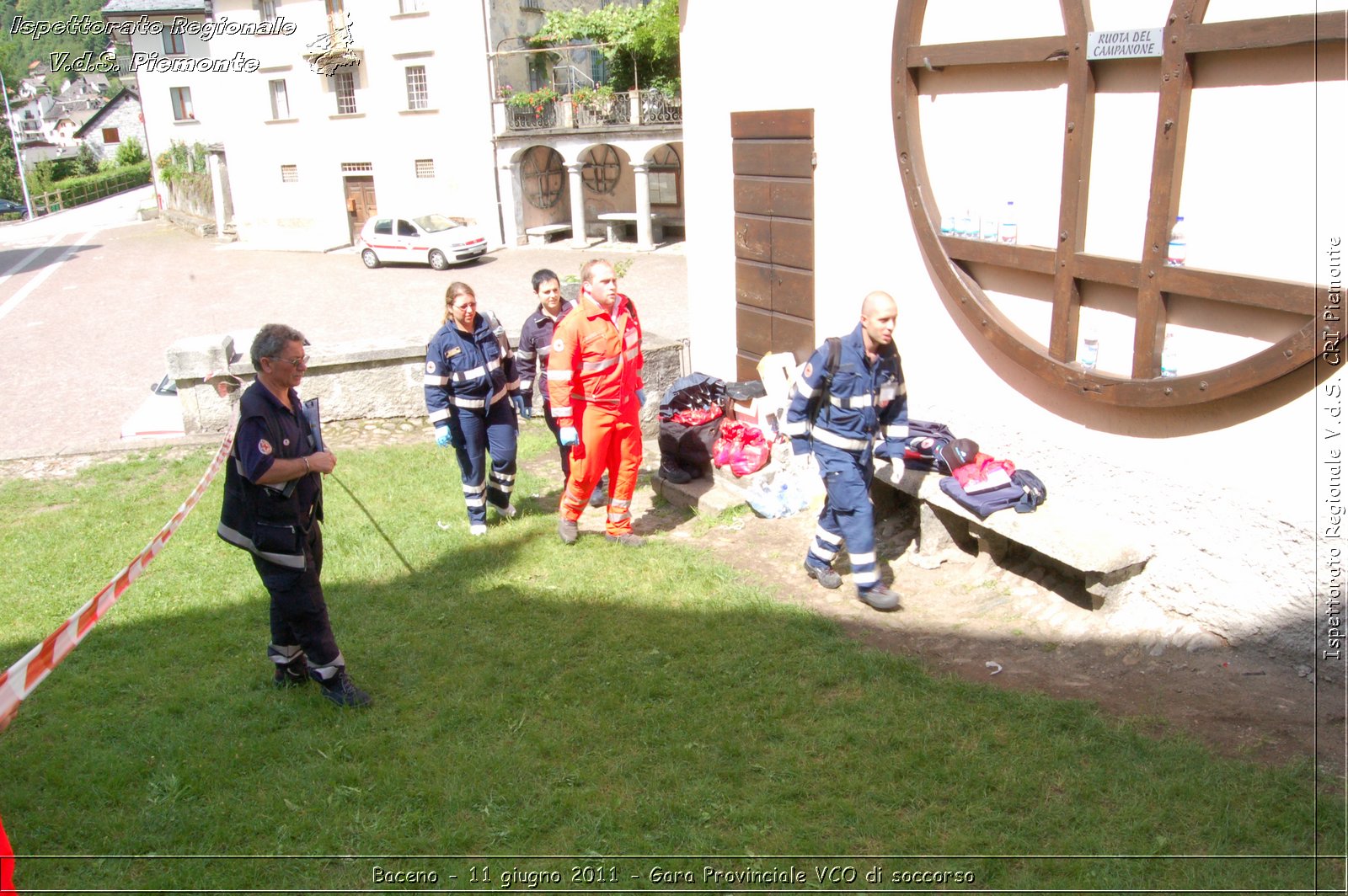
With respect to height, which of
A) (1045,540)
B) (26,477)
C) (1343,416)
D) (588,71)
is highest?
(588,71)

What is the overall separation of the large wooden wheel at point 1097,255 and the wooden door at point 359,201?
32.1m

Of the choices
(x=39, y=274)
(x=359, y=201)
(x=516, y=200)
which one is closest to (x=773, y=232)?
(x=516, y=200)

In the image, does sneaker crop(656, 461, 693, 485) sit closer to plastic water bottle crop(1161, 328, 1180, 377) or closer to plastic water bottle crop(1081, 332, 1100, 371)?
plastic water bottle crop(1081, 332, 1100, 371)

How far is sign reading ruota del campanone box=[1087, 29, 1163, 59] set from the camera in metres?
4.99

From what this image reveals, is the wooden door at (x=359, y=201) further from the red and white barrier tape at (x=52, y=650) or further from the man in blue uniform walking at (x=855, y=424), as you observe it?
the man in blue uniform walking at (x=855, y=424)

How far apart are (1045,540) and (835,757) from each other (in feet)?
6.33

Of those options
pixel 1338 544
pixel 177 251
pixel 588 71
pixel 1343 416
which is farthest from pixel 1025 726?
pixel 177 251

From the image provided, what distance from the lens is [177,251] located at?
1469 inches

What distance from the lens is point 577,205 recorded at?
31922mm

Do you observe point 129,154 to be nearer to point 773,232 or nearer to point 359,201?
point 359,201

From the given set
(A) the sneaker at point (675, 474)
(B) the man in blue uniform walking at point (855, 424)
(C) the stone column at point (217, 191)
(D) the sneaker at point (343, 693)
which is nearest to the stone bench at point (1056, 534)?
(B) the man in blue uniform walking at point (855, 424)

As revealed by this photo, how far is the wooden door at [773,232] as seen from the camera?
25.8 feet

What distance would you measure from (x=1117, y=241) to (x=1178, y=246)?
0.45 meters

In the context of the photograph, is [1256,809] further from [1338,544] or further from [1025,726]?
[1338,544]
